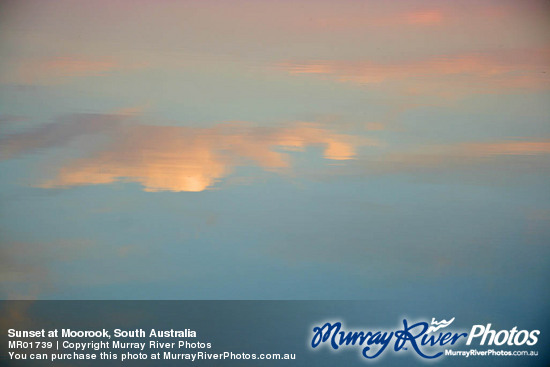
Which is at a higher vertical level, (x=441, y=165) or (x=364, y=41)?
(x=364, y=41)

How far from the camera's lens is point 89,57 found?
252 centimetres

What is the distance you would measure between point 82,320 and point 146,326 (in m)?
0.28

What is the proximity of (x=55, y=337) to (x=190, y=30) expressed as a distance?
147 cm

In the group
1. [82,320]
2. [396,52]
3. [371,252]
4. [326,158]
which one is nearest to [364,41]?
[396,52]

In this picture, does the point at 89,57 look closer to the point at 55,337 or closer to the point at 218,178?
the point at 218,178

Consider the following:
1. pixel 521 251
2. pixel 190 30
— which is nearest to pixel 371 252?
pixel 521 251

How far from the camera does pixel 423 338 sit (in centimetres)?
253

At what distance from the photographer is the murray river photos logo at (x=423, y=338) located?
2529 millimetres

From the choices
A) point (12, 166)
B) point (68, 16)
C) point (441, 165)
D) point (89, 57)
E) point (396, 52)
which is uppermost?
point (68, 16)

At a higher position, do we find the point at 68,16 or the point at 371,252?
the point at 68,16

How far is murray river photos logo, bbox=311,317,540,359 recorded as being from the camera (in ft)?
8.30

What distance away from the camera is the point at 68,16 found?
2529mm

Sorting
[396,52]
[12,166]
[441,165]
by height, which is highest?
[396,52]

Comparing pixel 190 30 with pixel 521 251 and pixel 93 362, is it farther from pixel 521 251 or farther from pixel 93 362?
pixel 521 251
